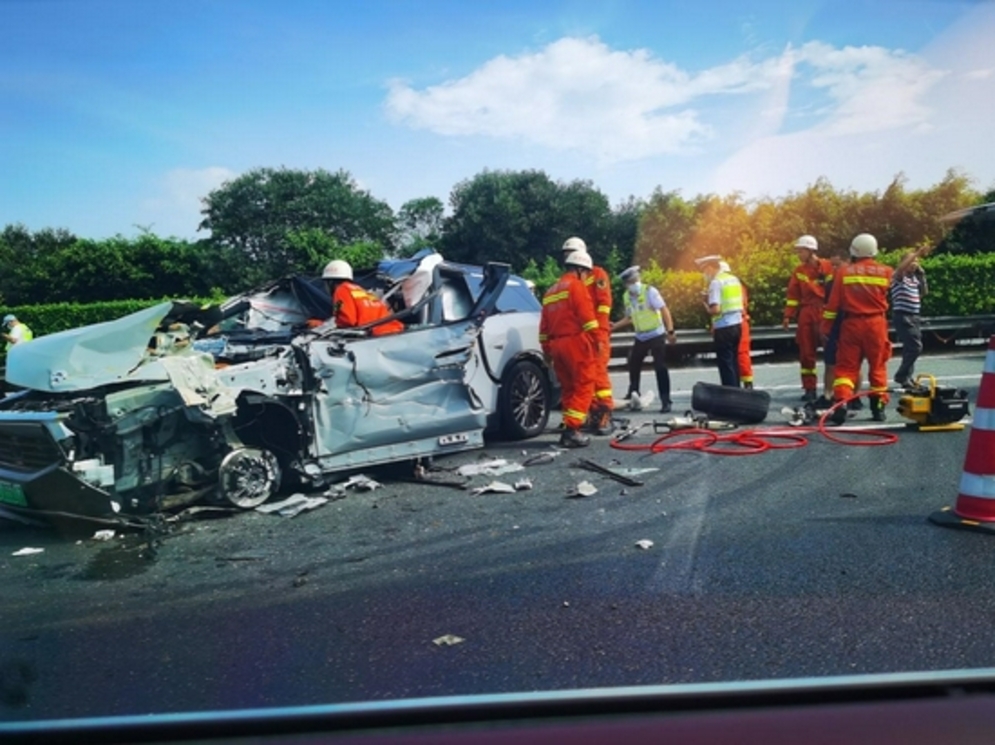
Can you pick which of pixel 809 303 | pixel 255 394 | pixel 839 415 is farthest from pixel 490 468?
pixel 809 303

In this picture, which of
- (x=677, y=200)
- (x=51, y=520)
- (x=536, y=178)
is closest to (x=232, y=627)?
(x=51, y=520)

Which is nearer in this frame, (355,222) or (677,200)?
(355,222)

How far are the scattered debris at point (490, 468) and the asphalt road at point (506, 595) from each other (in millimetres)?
514

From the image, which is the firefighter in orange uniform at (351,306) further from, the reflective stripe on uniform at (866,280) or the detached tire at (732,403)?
the reflective stripe on uniform at (866,280)

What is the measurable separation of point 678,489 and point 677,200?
6.29 feet

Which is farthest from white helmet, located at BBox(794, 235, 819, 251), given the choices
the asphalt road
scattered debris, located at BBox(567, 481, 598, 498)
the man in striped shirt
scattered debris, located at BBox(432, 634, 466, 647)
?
scattered debris, located at BBox(432, 634, 466, 647)

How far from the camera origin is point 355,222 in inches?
190

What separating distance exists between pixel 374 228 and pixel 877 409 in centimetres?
535

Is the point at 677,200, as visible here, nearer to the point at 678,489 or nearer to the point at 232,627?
the point at 678,489

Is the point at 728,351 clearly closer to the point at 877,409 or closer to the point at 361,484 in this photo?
the point at 877,409

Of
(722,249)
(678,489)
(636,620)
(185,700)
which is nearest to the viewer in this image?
(185,700)

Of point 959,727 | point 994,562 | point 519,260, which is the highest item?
point 519,260

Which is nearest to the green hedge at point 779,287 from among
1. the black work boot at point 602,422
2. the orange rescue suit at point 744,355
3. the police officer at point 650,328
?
the police officer at point 650,328

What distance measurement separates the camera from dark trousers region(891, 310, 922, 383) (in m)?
9.02
